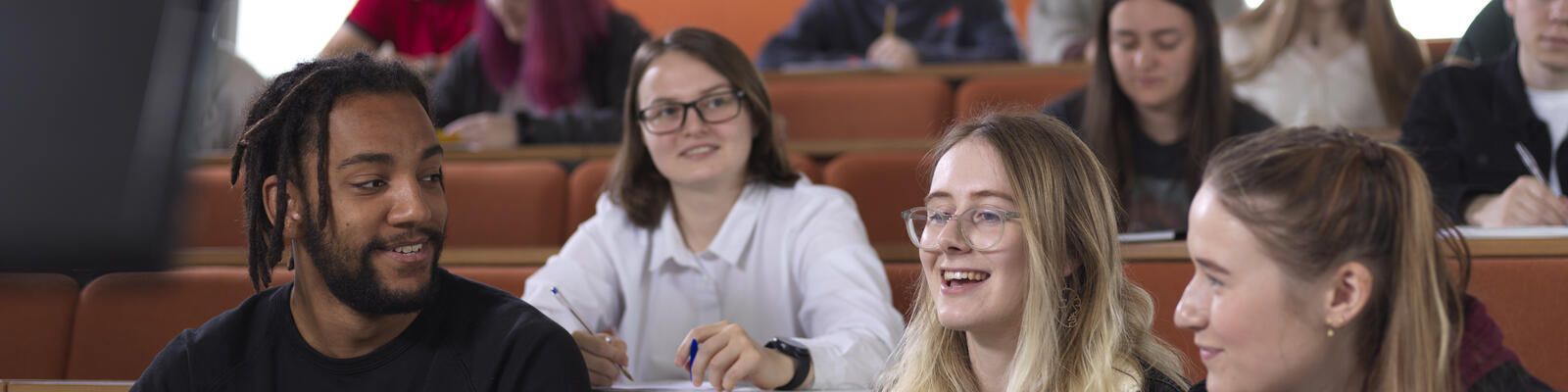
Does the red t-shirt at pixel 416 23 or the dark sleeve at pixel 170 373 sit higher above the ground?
the red t-shirt at pixel 416 23

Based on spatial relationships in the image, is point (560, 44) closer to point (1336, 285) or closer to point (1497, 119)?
point (1497, 119)

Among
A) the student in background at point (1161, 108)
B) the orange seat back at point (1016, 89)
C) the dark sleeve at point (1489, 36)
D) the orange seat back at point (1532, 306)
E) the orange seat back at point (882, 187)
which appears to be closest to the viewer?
the orange seat back at point (1532, 306)

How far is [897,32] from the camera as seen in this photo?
3.41m

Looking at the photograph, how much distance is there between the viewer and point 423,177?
44.9 inches

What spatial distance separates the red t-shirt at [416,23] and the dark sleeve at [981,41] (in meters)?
1.14

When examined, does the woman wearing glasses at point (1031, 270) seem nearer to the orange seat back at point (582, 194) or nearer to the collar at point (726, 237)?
the collar at point (726, 237)

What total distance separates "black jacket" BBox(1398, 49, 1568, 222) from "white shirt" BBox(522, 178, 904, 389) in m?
0.85

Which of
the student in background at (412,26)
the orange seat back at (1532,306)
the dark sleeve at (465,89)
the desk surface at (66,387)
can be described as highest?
the student in background at (412,26)

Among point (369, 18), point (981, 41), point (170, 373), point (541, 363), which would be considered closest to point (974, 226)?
point (541, 363)

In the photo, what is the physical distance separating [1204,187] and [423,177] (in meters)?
0.66

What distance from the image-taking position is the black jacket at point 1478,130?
5.79 feet

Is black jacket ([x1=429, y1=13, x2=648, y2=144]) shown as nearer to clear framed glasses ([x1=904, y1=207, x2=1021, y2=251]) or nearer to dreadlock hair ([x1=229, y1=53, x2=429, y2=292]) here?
dreadlock hair ([x1=229, y1=53, x2=429, y2=292])

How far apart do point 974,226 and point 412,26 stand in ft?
7.90

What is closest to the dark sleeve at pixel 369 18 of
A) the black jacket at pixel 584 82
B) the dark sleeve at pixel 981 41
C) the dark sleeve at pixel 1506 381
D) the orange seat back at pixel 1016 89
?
the black jacket at pixel 584 82
